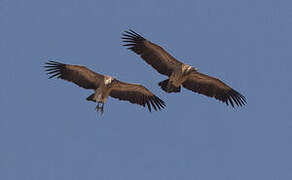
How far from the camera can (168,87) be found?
28422 mm

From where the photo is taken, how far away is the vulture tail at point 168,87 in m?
28.4

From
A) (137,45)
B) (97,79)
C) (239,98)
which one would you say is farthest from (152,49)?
(239,98)

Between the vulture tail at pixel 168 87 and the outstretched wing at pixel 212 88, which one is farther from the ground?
the outstretched wing at pixel 212 88

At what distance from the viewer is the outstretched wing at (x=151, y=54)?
28.6m

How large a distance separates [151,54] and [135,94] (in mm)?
1831

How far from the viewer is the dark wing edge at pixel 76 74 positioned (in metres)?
28.9

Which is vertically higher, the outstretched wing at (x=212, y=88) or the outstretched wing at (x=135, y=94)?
the outstretched wing at (x=212, y=88)

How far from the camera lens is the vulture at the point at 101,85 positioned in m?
28.5

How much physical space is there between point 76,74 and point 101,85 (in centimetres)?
113

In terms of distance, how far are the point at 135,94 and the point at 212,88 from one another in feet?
9.85

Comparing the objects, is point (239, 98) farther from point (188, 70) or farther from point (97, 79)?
point (97, 79)

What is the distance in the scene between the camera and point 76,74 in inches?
1145

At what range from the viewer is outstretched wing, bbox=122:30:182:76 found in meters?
28.6

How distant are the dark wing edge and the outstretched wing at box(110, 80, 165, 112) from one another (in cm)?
86
